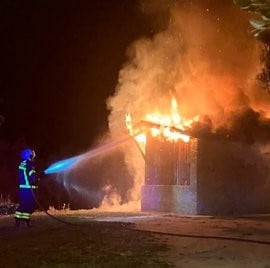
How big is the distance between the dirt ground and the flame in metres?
3.35

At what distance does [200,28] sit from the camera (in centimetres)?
1883

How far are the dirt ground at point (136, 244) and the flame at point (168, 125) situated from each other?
3348 mm

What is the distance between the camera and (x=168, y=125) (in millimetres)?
14523

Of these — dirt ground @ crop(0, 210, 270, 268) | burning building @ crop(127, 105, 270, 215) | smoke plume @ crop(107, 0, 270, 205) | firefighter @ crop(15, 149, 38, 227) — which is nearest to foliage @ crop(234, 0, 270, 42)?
dirt ground @ crop(0, 210, 270, 268)

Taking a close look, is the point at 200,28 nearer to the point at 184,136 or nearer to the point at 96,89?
the point at 184,136

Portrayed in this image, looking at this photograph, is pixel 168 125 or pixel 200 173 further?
pixel 168 125

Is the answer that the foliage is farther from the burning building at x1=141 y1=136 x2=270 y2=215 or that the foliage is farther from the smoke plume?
the smoke plume

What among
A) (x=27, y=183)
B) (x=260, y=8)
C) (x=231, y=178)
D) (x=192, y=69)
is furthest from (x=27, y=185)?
(x=192, y=69)

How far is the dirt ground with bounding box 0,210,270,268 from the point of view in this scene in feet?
23.2

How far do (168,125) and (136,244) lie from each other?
657 cm

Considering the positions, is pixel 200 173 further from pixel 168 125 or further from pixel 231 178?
pixel 168 125

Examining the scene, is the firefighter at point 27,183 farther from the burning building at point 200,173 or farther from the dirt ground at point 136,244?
the burning building at point 200,173

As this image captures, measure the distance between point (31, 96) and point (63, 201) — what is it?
8.44 meters

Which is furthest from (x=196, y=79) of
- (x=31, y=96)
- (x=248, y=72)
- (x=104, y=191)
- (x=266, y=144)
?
(x=31, y=96)
